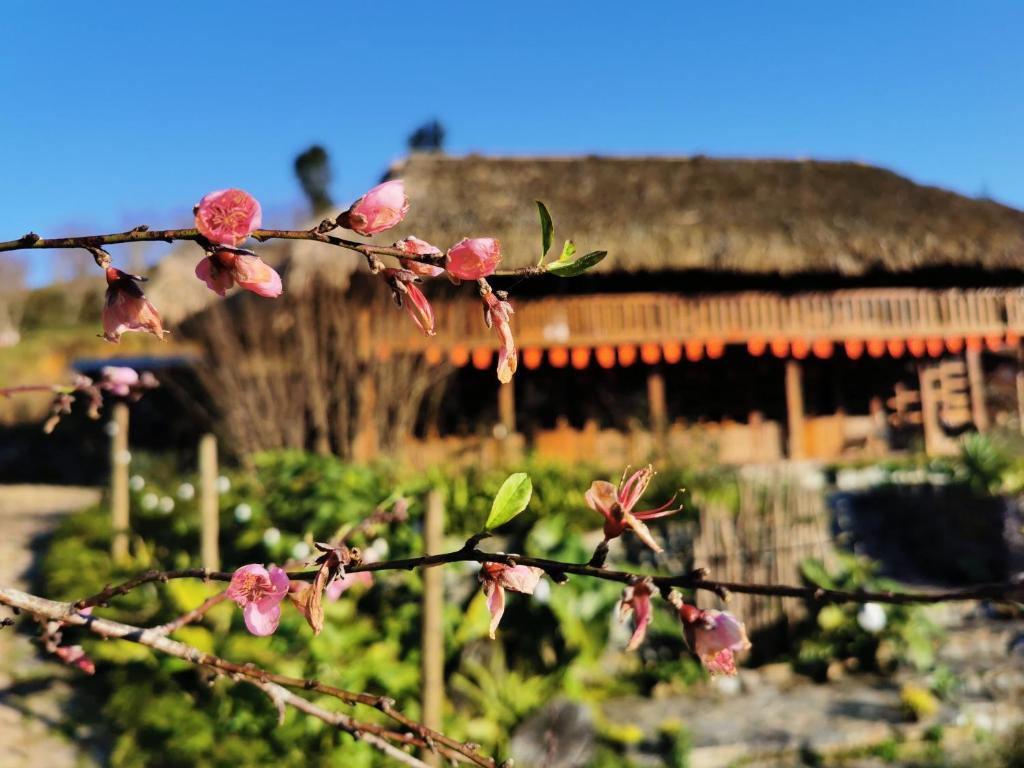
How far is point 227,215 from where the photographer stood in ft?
2.13

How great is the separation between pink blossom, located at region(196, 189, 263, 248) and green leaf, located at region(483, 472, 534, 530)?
293mm

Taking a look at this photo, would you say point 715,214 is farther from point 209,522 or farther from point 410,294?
point 410,294

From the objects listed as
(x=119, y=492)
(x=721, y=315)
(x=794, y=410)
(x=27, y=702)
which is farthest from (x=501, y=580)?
(x=794, y=410)

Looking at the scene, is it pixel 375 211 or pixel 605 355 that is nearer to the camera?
pixel 375 211

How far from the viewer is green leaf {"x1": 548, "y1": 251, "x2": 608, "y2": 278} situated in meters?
0.67

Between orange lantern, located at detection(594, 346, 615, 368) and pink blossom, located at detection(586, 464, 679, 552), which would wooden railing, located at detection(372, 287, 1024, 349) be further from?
pink blossom, located at detection(586, 464, 679, 552)

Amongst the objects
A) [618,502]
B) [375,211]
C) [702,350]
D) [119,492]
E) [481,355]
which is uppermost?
[702,350]

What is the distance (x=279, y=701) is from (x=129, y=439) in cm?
1672

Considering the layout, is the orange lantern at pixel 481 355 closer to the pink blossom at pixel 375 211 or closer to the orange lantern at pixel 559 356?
the orange lantern at pixel 559 356

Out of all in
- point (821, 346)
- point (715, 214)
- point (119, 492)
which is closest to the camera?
point (119, 492)

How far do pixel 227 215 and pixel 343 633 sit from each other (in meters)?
4.65

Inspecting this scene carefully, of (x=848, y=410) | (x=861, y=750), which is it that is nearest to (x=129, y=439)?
(x=848, y=410)

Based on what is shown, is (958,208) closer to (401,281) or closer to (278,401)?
(278,401)

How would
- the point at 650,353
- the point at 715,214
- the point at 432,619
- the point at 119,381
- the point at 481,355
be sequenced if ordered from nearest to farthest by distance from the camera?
the point at 119,381, the point at 432,619, the point at 481,355, the point at 650,353, the point at 715,214
